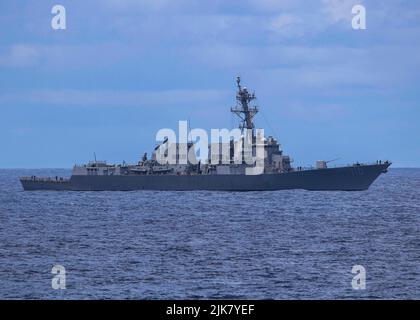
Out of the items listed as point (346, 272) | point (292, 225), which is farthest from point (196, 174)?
point (346, 272)

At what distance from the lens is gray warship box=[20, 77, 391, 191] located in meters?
91.2

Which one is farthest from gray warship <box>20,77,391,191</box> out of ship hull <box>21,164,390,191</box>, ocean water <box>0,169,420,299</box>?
ocean water <box>0,169,420,299</box>

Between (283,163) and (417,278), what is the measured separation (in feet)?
194

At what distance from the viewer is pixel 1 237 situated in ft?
167

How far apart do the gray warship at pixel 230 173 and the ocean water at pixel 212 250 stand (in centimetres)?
1487

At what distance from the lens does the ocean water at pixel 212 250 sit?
3142cm

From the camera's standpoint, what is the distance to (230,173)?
92812 mm
